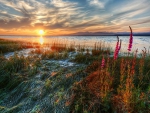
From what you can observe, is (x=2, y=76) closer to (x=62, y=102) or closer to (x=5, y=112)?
(x=5, y=112)

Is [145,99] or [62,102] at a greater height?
[145,99]

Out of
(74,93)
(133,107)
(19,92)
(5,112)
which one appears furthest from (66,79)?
(133,107)

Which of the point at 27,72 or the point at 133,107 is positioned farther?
the point at 27,72

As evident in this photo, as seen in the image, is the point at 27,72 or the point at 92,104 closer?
the point at 92,104

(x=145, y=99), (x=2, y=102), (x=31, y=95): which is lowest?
(x=2, y=102)

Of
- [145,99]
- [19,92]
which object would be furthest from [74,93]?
[19,92]

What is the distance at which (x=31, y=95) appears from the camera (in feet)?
14.5

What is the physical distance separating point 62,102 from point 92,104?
0.91 metres

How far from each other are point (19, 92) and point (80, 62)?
161 inches

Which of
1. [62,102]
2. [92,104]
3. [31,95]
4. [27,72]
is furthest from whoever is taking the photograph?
[27,72]

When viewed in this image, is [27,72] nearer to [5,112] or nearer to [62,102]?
[5,112]

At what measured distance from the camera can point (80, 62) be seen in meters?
7.91

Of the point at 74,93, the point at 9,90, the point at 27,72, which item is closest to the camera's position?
the point at 74,93

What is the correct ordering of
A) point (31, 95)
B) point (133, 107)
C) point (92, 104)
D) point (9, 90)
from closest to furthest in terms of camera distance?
point (133, 107) → point (92, 104) → point (31, 95) → point (9, 90)
